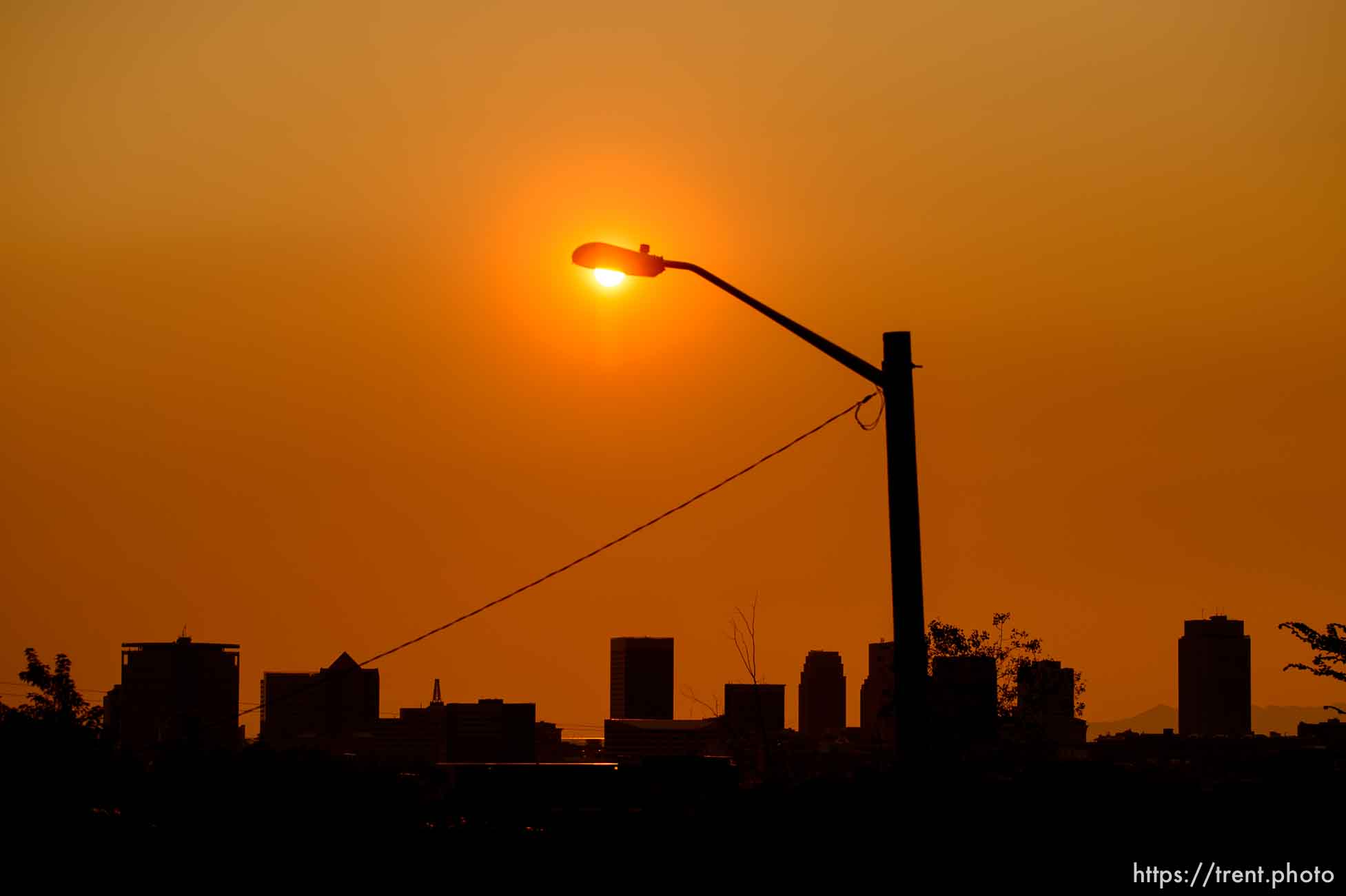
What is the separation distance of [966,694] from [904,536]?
7175cm

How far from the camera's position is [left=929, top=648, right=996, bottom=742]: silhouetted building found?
81625mm

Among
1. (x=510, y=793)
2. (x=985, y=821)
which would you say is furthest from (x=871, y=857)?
(x=510, y=793)

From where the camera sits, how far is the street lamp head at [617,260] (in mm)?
16953

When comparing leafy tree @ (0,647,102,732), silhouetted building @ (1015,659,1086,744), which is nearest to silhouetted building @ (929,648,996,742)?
silhouetted building @ (1015,659,1086,744)

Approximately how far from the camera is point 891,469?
15680mm

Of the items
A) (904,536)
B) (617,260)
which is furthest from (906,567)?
(617,260)

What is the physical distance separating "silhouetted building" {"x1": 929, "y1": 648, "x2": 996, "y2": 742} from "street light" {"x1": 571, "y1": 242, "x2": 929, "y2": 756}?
66.1 m

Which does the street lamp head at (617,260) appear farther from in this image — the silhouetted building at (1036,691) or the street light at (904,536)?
the silhouetted building at (1036,691)

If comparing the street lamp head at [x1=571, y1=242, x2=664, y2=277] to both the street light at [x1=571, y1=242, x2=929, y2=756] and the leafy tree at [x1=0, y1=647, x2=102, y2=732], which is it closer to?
the street light at [x1=571, y1=242, x2=929, y2=756]

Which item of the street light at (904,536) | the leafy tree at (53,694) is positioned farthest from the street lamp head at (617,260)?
the leafy tree at (53,694)

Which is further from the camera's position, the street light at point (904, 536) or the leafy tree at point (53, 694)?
the leafy tree at point (53, 694)

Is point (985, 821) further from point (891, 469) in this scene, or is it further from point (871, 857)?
point (891, 469)

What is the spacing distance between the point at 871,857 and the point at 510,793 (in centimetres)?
4708

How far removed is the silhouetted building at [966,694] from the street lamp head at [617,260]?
216 ft
